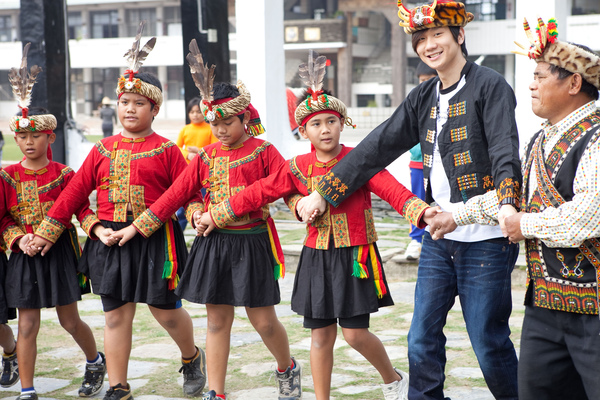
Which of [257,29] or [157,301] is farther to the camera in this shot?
[257,29]

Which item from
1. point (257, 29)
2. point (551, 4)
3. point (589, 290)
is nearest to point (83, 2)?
point (257, 29)

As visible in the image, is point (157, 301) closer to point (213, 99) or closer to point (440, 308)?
point (213, 99)

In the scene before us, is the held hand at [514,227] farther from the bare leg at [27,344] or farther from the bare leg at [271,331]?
the bare leg at [27,344]

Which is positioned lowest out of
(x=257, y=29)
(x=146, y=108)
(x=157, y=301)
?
(x=157, y=301)

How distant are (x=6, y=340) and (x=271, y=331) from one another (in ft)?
5.56

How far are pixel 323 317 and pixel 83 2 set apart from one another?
101 feet

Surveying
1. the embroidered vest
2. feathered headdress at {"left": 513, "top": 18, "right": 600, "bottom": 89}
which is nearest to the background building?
feathered headdress at {"left": 513, "top": 18, "right": 600, "bottom": 89}

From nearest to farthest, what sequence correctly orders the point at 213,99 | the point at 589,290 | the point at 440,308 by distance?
the point at 589,290
the point at 440,308
the point at 213,99

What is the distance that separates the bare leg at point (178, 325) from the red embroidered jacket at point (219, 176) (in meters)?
0.47

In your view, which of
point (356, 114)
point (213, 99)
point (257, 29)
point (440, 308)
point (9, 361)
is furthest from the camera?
point (356, 114)

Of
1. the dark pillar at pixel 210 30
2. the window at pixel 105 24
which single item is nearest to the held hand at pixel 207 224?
the dark pillar at pixel 210 30

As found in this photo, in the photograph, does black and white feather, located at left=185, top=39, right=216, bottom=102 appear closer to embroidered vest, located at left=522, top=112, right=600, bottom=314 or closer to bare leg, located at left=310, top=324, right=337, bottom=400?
bare leg, located at left=310, top=324, right=337, bottom=400

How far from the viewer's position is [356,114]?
25.0 meters

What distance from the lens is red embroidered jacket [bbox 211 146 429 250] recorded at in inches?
140
